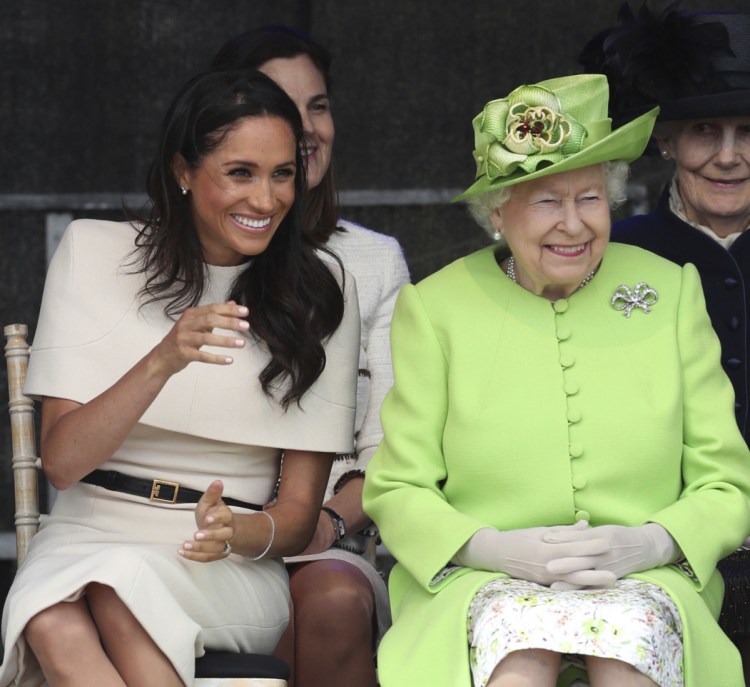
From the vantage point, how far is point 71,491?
4.07 meters

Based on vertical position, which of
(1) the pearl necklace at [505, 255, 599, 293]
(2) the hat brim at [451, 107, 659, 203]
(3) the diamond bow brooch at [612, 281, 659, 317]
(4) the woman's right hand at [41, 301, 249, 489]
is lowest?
(4) the woman's right hand at [41, 301, 249, 489]

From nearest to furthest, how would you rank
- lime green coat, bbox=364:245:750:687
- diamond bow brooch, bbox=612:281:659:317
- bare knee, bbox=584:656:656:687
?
bare knee, bbox=584:656:656:687
lime green coat, bbox=364:245:750:687
diamond bow brooch, bbox=612:281:659:317

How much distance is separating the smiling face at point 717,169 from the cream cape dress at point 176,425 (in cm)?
99

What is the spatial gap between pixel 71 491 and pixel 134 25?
221 centimetres

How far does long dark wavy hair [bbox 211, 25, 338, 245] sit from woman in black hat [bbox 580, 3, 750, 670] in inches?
33.2

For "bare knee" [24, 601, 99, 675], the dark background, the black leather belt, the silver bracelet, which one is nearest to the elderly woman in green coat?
the silver bracelet

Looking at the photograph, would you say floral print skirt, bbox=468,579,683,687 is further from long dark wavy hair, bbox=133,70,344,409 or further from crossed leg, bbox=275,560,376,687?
long dark wavy hair, bbox=133,70,344,409

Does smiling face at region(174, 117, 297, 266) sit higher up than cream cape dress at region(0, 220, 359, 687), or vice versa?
smiling face at region(174, 117, 297, 266)

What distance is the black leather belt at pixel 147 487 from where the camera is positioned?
3.99m

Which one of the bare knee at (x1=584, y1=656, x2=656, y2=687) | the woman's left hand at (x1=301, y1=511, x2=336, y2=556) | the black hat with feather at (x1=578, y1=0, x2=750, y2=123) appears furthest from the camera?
the black hat with feather at (x1=578, y1=0, x2=750, y2=123)

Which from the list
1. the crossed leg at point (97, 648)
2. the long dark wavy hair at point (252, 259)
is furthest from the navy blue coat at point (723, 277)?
the crossed leg at point (97, 648)

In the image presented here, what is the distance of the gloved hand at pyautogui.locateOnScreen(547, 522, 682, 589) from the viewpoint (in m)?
3.50

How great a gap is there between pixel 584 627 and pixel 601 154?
110cm

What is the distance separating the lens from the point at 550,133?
3.81 m
